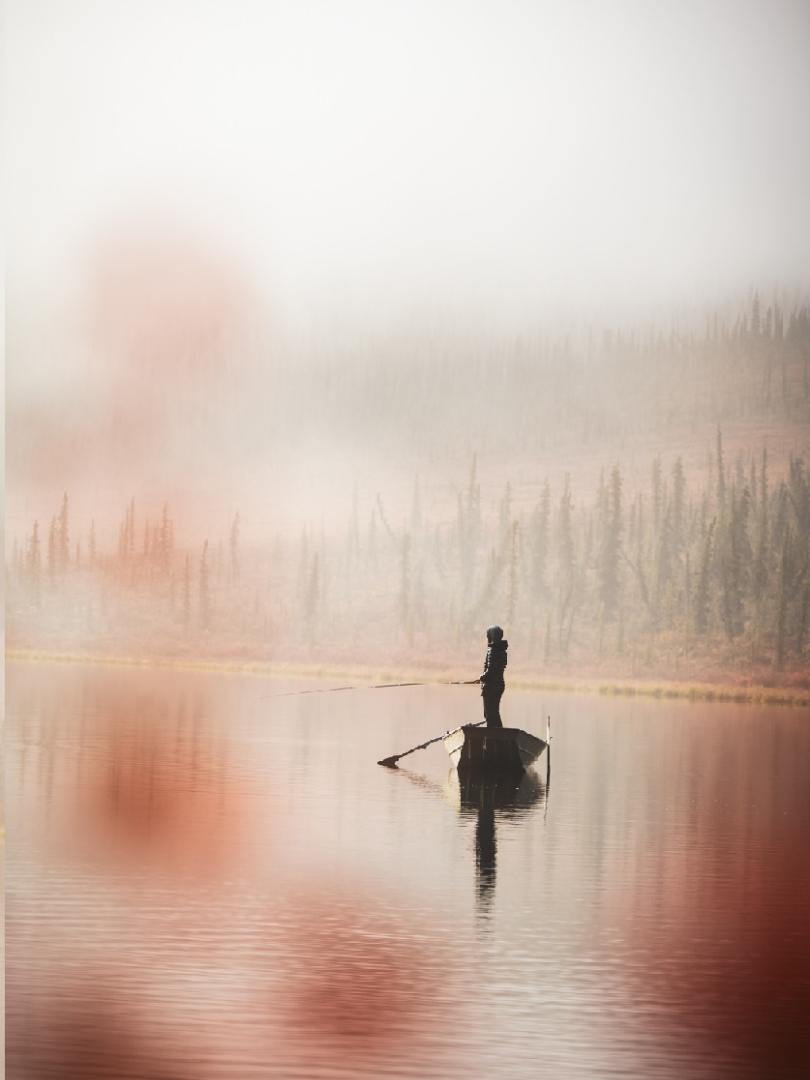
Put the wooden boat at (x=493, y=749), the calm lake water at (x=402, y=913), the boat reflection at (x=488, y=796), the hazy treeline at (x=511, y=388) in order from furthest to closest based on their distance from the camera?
1. the hazy treeline at (x=511, y=388)
2. the wooden boat at (x=493, y=749)
3. the boat reflection at (x=488, y=796)
4. the calm lake water at (x=402, y=913)

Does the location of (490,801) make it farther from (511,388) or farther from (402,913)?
(511,388)

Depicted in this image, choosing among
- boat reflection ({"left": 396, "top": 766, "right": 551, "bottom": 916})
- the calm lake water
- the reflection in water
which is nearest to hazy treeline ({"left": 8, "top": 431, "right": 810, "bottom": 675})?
the calm lake water

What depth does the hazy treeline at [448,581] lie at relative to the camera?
49.1ft

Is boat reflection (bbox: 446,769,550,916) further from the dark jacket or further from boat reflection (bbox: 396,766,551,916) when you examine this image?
the dark jacket

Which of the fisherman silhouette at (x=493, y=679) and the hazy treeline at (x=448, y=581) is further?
the hazy treeline at (x=448, y=581)

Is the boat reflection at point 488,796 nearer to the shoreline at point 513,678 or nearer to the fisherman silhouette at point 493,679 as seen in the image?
the fisherman silhouette at point 493,679

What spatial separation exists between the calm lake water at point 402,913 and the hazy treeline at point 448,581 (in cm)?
188

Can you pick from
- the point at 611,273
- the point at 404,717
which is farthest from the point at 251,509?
the point at 611,273

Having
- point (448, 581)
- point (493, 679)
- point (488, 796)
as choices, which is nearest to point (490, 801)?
point (488, 796)

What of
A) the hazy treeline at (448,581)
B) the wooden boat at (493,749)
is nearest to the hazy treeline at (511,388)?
the hazy treeline at (448,581)

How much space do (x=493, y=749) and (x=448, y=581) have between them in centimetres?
488

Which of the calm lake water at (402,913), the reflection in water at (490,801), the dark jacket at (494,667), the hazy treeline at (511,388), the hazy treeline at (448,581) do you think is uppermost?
the hazy treeline at (511,388)

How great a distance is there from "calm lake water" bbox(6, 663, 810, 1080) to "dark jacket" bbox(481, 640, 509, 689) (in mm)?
742

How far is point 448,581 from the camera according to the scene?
15.6 m
